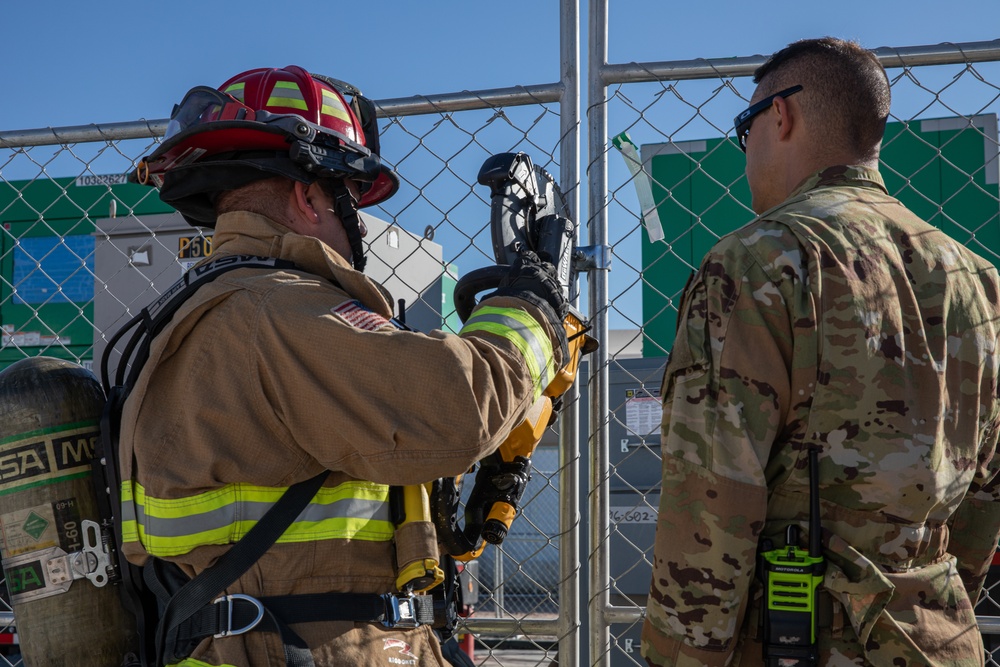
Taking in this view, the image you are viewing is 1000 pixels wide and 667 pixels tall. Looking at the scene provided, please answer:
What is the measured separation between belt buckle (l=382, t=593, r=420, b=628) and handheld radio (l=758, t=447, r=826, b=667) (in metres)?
0.71

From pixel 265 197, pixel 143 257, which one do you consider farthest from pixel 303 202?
pixel 143 257

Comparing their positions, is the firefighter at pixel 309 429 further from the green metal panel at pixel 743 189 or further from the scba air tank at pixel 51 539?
the green metal panel at pixel 743 189

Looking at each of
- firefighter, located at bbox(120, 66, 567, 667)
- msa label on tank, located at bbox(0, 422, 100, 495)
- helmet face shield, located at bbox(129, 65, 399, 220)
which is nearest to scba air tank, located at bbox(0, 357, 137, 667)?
msa label on tank, located at bbox(0, 422, 100, 495)

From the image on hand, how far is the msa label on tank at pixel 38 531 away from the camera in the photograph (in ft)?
6.61

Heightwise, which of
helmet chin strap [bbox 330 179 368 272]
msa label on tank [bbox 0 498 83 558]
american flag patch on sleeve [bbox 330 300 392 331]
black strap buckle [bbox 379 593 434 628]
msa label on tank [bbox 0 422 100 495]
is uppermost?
helmet chin strap [bbox 330 179 368 272]

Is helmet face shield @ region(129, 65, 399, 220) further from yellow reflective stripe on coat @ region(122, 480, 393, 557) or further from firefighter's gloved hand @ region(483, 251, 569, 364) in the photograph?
yellow reflective stripe on coat @ region(122, 480, 393, 557)

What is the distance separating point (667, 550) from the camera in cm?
189

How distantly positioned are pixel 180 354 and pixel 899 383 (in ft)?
4.74

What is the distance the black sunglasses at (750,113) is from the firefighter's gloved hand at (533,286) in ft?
1.90

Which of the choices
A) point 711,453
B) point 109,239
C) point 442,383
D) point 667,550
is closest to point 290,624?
point 442,383

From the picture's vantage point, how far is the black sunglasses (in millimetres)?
2172

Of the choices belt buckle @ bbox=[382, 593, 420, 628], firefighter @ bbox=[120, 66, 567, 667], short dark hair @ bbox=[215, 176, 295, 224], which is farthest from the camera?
short dark hair @ bbox=[215, 176, 295, 224]

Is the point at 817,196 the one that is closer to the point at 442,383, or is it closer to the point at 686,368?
the point at 686,368

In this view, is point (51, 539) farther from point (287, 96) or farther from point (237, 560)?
point (287, 96)
